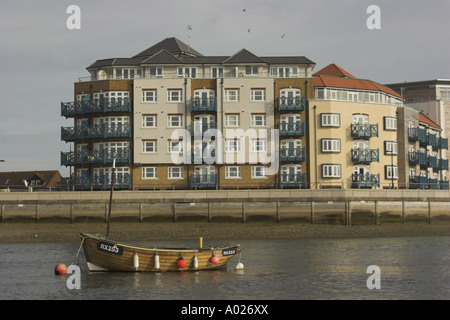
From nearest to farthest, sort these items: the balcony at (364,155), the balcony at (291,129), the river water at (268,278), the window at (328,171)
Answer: the river water at (268,278) < the balcony at (291,129) < the window at (328,171) < the balcony at (364,155)

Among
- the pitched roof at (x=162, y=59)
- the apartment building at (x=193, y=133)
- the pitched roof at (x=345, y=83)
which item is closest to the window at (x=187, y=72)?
the apartment building at (x=193, y=133)

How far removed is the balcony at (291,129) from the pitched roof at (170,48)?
1870cm

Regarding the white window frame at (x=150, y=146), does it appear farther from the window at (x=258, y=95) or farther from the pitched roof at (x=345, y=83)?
the pitched roof at (x=345, y=83)

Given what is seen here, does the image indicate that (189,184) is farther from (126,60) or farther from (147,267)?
(147,267)

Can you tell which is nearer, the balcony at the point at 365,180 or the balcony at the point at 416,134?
the balcony at the point at 365,180

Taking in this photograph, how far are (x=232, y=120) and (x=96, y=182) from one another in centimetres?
1754

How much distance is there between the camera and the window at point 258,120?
77750mm

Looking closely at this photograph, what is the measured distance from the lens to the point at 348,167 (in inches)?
3108

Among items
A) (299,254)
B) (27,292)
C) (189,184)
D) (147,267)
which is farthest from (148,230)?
(27,292)

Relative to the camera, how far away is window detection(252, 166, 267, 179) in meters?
77.2

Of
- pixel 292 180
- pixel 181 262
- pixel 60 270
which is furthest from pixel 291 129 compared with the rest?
pixel 60 270

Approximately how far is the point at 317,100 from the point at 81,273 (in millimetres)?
44911

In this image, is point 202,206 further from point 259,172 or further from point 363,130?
point 363,130

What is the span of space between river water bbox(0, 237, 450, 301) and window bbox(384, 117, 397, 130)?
1213 inches
